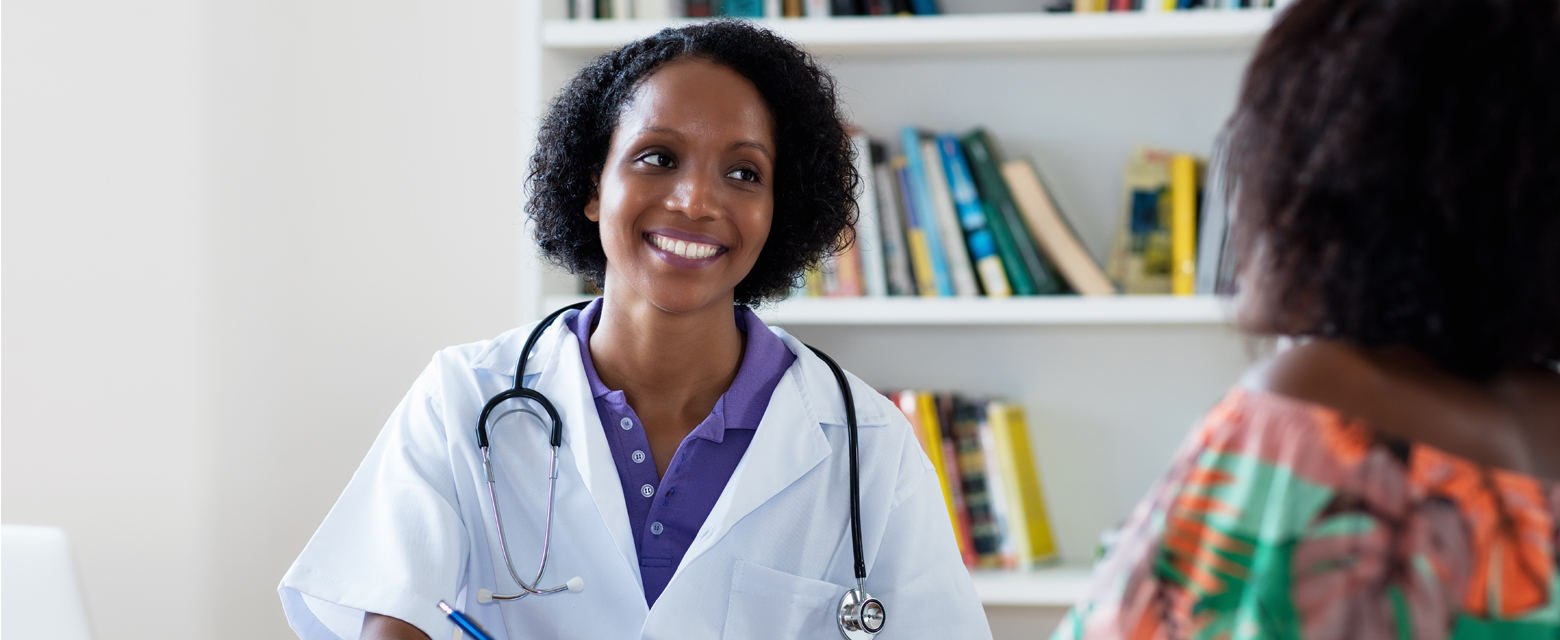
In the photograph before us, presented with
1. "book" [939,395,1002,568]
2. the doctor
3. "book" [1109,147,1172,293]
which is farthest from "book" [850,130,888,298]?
the doctor

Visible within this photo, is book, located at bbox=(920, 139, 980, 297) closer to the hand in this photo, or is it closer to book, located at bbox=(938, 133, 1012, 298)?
book, located at bbox=(938, 133, 1012, 298)

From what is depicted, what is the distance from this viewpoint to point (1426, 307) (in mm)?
613

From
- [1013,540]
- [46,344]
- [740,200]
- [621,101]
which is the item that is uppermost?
[621,101]

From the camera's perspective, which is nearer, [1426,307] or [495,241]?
[1426,307]

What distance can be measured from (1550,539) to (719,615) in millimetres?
745

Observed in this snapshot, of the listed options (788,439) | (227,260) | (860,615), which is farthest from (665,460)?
(227,260)

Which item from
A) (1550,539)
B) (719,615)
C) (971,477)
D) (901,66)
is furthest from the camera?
(901,66)

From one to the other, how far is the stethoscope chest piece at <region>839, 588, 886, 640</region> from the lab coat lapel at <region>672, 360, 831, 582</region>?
0.43 ft

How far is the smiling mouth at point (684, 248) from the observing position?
1212mm

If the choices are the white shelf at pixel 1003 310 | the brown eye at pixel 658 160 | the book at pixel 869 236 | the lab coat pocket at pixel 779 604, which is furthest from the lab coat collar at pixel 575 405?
the book at pixel 869 236

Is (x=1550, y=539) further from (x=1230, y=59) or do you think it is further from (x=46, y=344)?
(x=46, y=344)

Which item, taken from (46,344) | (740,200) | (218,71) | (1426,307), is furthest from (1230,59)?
(46,344)

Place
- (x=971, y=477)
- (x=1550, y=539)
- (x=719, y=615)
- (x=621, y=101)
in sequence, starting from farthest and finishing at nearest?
1. (x=971, y=477)
2. (x=621, y=101)
3. (x=719, y=615)
4. (x=1550, y=539)

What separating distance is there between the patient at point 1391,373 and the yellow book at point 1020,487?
120 cm
